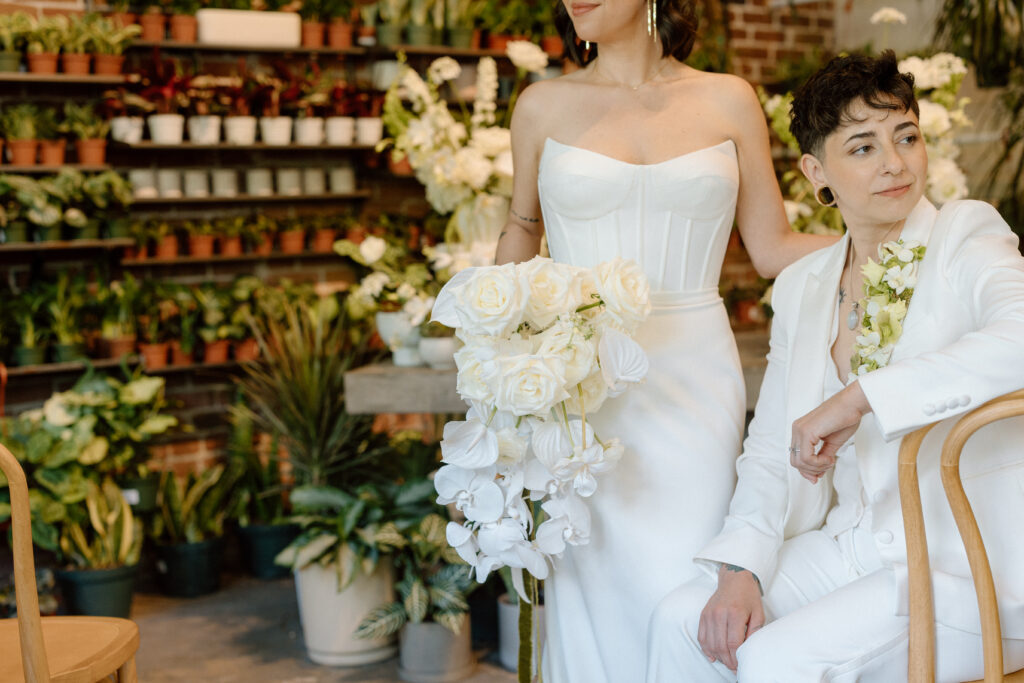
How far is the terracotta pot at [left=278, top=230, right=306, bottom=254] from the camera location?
16.0 ft

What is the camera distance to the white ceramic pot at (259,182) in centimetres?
482

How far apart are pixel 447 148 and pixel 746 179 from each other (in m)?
1.19

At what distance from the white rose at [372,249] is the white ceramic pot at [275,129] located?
5.72 feet

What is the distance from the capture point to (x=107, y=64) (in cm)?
431

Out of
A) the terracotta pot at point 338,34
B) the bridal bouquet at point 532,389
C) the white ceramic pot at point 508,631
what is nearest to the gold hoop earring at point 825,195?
the bridal bouquet at point 532,389

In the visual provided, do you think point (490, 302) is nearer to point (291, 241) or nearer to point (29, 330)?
point (29, 330)

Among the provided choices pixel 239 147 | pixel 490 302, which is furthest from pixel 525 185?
pixel 239 147

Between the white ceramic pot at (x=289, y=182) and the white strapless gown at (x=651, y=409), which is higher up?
the white ceramic pot at (x=289, y=182)

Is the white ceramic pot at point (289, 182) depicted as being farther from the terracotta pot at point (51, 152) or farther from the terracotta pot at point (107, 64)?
the terracotta pot at point (51, 152)

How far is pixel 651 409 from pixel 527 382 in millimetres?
470

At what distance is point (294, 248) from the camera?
4902 mm

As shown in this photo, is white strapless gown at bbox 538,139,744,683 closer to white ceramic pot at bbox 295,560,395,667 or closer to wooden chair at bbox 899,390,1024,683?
wooden chair at bbox 899,390,1024,683

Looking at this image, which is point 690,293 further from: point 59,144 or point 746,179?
point 59,144

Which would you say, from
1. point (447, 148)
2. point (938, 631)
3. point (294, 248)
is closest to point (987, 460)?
point (938, 631)
